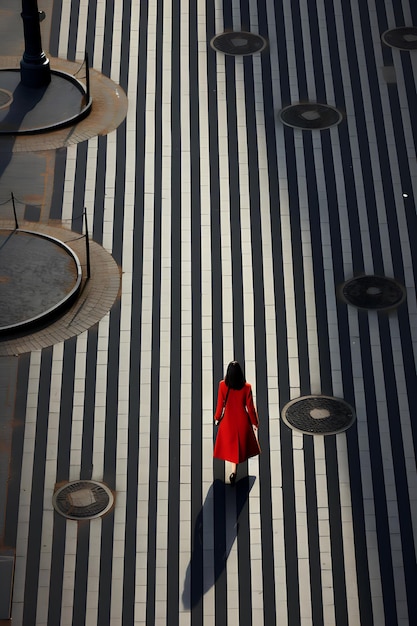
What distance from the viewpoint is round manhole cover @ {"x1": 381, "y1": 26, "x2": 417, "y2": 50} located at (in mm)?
21828

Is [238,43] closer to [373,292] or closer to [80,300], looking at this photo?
[373,292]

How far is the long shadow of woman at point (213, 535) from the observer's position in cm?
1364

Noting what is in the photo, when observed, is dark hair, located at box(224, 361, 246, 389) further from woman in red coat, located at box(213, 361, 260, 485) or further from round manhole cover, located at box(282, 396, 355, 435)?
round manhole cover, located at box(282, 396, 355, 435)

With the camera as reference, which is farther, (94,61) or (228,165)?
(94,61)

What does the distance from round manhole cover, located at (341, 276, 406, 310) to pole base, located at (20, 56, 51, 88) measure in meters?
7.46

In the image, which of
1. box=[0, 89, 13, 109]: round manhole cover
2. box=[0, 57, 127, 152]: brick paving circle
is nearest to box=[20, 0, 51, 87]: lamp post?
box=[0, 89, 13, 109]: round manhole cover

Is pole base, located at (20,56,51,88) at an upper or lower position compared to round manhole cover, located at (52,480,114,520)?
upper

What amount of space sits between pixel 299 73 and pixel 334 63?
2.43ft

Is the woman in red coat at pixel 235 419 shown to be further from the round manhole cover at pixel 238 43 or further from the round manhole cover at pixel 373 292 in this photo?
the round manhole cover at pixel 238 43

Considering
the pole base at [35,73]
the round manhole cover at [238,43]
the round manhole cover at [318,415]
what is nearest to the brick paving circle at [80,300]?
the round manhole cover at [318,415]

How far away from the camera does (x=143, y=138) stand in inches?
781

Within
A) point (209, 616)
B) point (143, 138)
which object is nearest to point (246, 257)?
point (143, 138)

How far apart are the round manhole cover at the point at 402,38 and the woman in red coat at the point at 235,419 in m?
10.4

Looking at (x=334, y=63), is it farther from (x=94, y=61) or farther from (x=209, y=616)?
(x=209, y=616)
